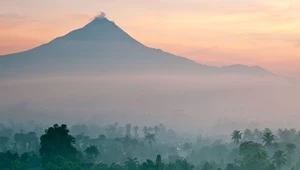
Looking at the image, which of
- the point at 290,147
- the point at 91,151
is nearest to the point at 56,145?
the point at 91,151

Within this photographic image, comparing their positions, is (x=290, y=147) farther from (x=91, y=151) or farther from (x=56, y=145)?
(x=56, y=145)

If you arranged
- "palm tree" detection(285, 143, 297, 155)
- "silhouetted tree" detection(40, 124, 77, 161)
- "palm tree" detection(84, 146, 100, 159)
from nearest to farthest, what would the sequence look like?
"silhouetted tree" detection(40, 124, 77, 161) → "palm tree" detection(84, 146, 100, 159) → "palm tree" detection(285, 143, 297, 155)

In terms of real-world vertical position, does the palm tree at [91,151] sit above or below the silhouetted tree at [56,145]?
below

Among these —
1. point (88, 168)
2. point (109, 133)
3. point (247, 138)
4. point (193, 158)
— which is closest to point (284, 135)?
point (247, 138)

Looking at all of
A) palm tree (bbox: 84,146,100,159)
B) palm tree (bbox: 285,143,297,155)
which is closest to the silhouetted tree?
palm tree (bbox: 84,146,100,159)

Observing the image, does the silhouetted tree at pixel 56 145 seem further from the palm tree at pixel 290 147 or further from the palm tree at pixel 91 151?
the palm tree at pixel 290 147

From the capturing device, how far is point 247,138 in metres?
125

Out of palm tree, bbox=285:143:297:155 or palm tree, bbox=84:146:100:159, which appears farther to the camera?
palm tree, bbox=285:143:297:155

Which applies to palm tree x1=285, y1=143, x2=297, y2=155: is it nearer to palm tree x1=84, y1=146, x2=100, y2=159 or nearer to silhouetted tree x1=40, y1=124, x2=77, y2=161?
palm tree x1=84, y1=146, x2=100, y2=159

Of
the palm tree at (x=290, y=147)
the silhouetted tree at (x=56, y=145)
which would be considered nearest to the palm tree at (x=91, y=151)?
the silhouetted tree at (x=56, y=145)

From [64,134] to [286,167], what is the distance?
39.0 meters

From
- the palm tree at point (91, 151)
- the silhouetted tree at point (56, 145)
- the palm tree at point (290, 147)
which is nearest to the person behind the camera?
the silhouetted tree at point (56, 145)

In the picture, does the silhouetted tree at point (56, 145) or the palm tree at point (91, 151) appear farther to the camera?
the palm tree at point (91, 151)

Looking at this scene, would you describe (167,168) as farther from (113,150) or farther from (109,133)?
(109,133)
